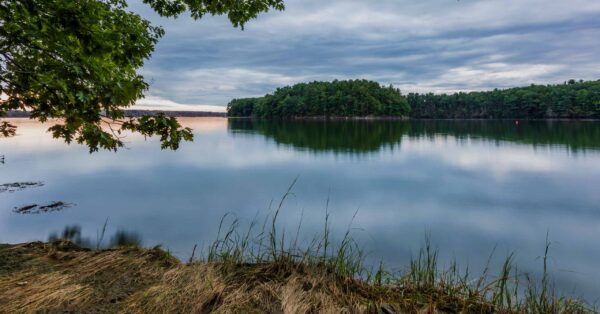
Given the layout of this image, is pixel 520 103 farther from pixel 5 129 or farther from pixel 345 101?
pixel 5 129

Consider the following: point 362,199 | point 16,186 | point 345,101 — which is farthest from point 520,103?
point 16,186

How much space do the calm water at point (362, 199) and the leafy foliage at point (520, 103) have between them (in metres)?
115

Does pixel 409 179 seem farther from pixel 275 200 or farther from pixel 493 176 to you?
pixel 275 200

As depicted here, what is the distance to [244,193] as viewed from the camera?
18.1m

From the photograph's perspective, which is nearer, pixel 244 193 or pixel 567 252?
pixel 567 252

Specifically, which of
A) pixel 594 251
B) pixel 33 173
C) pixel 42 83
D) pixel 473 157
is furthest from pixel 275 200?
pixel 473 157

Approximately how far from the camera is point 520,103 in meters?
134

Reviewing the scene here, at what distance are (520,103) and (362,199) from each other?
14553 centimetres

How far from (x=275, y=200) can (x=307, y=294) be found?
39.8ft

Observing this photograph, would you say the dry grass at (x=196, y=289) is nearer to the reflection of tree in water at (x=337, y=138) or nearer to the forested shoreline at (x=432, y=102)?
the reflection of tree in water at (x=337, y=138)

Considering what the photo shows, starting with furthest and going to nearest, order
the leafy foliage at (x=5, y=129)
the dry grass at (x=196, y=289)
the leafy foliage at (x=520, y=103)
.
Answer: the leafy foliage at (x=520, y=103), the leafy foliage at (x=5, y=129), the dry grass at (x=196, y=289)

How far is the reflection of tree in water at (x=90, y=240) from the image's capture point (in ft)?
31.4

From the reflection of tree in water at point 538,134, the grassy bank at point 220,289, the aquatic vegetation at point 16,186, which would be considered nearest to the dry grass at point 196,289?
the grassy bank at point 220,289

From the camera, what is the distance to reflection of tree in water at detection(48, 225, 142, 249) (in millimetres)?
9586
